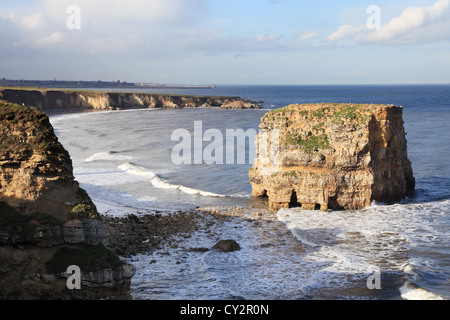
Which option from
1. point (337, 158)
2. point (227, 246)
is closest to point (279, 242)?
point (227, 246)

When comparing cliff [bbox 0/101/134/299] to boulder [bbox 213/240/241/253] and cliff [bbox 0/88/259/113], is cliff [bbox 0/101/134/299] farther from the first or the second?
cliff [bbox 0/88/259/113]

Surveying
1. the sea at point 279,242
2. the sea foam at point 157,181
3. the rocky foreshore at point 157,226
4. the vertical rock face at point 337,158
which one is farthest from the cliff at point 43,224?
the sea foam at point 157,181

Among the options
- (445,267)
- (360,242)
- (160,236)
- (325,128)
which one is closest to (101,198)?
(160,236)

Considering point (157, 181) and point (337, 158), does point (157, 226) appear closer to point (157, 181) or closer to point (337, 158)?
point (337, 158)

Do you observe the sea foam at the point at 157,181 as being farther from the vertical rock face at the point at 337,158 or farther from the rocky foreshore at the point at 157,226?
the vertical rock face at the point at 337,158

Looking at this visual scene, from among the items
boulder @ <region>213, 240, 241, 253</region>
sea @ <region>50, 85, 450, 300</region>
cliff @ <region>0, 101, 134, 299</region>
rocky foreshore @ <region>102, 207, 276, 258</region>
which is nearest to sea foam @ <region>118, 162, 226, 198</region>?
sea @ <region>50, 85, 450, 300</region>
